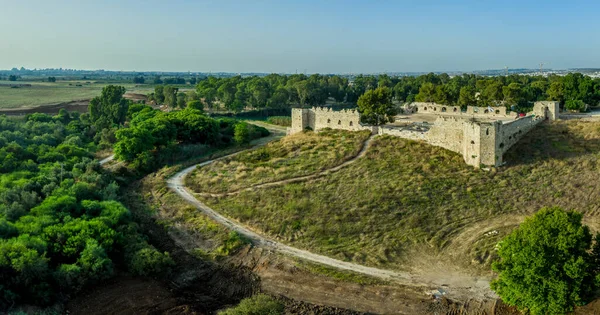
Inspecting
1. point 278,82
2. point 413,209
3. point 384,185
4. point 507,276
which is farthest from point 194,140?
point 278,82

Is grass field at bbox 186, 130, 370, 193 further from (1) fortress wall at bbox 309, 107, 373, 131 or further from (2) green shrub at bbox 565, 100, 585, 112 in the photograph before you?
(2) green shrub at bbox 565, 100, 585, 112

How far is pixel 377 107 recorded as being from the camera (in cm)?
4788

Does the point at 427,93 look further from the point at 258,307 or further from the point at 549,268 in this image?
the point at 258,307

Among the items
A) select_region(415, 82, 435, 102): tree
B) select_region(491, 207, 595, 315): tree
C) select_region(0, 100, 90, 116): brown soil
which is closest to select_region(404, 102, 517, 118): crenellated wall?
select_region(415, 82, 435, 102): tree

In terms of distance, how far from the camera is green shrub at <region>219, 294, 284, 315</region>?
64.7 feet

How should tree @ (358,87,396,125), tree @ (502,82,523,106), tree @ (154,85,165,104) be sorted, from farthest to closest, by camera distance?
tree @ (154,85,165,104) < tree @ (502,82,523,106) < tree @ (358,87,396,125)

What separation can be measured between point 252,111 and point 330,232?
2634 inches

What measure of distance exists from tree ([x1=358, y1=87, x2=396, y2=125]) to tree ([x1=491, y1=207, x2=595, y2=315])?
2783 cm

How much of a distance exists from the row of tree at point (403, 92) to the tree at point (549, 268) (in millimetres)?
39369

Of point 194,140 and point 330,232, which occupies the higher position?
point 194,140

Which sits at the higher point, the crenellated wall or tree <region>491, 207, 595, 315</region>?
the crenellated wall

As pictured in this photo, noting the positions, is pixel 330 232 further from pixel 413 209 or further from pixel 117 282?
pixel 117 282

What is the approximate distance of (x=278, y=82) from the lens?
114000mm

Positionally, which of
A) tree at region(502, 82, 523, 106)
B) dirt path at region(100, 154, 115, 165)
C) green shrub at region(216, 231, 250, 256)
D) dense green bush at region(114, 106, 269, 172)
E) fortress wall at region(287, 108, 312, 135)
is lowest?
green shrub at region(216, 231, 250, 256)
